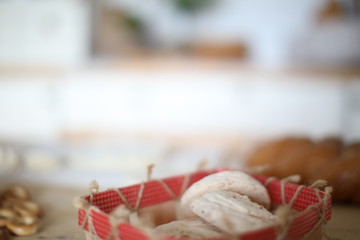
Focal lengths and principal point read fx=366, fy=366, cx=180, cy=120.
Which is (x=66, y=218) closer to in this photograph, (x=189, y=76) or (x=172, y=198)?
(x=172, y=198)

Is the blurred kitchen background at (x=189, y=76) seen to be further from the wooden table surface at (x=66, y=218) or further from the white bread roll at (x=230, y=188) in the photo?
the white bread roll at (x=230, y=188)

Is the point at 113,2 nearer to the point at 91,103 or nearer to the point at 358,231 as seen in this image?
the point at 91,103

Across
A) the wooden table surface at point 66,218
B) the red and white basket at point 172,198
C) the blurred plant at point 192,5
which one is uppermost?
the blurred plant at point 192,5

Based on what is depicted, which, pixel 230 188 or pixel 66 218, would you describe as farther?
pixel 66 218

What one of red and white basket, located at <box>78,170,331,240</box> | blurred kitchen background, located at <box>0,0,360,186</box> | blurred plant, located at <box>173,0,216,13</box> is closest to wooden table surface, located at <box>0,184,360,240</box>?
red and white basket, located at <box>78,170,331,240</box>

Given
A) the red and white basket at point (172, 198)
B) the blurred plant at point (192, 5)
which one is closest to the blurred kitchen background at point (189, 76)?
the blurred plant at point (192, 5)

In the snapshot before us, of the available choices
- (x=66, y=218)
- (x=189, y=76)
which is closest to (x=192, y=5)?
(x=189, y=76)

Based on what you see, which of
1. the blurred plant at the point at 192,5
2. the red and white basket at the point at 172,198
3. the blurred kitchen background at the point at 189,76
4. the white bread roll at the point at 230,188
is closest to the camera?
the red and white basket at the point at 172,198
